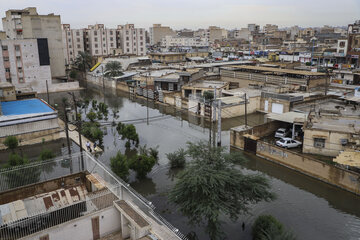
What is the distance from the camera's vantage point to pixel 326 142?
17.3 m

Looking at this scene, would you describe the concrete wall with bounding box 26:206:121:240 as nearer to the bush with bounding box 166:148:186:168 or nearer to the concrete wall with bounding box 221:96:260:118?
the bush with bounding box 166:148:186:168

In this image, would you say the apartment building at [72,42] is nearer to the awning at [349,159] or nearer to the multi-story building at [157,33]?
the multi-story building at [157,33]

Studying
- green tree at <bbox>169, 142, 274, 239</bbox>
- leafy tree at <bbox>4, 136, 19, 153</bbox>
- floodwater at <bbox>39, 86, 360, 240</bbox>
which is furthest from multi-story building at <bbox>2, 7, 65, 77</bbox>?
green tree at <bbox>169, 142, 274, 239</bbox>

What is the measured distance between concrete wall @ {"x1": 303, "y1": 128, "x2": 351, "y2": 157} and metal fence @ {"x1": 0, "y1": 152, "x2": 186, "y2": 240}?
1150cm

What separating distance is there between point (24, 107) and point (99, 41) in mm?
48525

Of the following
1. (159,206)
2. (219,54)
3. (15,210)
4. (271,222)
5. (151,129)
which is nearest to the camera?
(15,210)

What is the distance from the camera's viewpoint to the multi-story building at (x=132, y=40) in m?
71.7

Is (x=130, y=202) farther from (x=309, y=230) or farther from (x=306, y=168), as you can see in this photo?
(x=306, y=168)

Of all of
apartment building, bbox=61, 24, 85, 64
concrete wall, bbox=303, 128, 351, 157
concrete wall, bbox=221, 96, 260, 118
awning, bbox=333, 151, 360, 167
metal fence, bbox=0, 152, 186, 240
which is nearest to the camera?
metal fence, bbox=0, 152, 186, 240

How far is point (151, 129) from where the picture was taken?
24.6 m

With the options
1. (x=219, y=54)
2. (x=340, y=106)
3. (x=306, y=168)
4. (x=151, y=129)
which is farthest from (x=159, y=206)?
(x=219, y=54)

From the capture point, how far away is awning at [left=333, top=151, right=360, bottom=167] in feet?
45.8

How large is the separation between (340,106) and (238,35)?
450 feet

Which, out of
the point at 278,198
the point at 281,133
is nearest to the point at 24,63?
the point at 281,133
